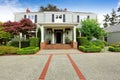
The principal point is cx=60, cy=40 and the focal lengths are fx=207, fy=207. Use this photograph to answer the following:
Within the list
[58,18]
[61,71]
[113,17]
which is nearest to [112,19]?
[113,17]

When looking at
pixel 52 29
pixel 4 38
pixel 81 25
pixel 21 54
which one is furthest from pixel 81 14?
pixel 21 54

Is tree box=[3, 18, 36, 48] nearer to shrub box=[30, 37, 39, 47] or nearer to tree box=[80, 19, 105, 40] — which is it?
shrub box=[30, 37, 39, 47]

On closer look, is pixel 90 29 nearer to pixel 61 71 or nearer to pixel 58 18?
pixel 58 18

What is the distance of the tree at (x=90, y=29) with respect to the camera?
119 feet

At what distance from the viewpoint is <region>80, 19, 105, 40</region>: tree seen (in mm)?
36312

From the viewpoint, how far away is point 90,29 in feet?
120

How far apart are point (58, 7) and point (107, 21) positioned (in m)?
22.8

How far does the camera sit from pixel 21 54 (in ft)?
76.0

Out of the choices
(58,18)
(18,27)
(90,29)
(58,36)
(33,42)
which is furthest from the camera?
(58,18)

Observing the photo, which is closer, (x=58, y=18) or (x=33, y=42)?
(x=33, y=42)

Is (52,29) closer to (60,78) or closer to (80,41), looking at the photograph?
(80,41)

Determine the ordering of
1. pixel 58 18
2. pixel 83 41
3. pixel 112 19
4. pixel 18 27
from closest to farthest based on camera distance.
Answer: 1. pixel 83 41
2. pixel 18 27
3. pixel 58 18
4. pixel 112 19

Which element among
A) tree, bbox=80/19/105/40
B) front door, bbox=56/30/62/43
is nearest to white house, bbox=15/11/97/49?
front door, bbox=56/30/62/43

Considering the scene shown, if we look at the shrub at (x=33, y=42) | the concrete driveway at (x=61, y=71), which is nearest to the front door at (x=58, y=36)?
the shrub at (x=33, y=42)
